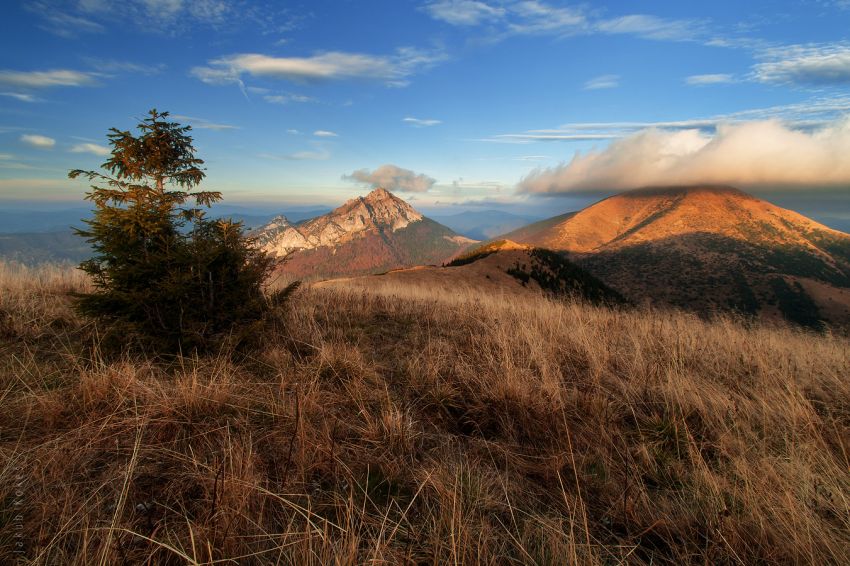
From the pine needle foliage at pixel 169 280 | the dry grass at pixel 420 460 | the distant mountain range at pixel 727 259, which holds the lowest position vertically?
the distant mountain range at pixel 727 259

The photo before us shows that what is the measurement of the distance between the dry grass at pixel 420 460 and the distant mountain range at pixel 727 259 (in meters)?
74.9

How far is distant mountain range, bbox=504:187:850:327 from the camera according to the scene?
82875 millimetres

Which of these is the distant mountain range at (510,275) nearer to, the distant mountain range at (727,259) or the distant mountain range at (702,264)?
the distant mountain range at (702,264)

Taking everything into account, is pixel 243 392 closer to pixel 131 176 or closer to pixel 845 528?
pixel 845 528

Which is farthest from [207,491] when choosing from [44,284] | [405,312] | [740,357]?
[44,284]

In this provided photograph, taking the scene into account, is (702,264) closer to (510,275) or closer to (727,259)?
(727,259)

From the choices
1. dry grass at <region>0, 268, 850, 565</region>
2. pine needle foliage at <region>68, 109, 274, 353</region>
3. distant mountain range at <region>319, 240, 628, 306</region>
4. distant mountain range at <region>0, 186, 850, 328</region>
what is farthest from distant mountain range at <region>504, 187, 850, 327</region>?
pine needle foliage at <region>68, 109, 274, 353</region>

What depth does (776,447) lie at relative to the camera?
2680 millimetres

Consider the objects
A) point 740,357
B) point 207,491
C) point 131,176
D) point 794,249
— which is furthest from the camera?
point 794,249

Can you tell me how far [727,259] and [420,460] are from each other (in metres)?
144

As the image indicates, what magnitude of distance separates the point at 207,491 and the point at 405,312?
536cm

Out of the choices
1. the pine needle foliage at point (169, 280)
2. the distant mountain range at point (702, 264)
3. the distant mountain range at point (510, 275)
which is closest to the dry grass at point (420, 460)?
the pine needle foliage at point (169, 280)

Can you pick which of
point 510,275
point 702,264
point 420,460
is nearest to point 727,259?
point 702,264

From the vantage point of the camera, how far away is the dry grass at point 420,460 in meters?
1.55
